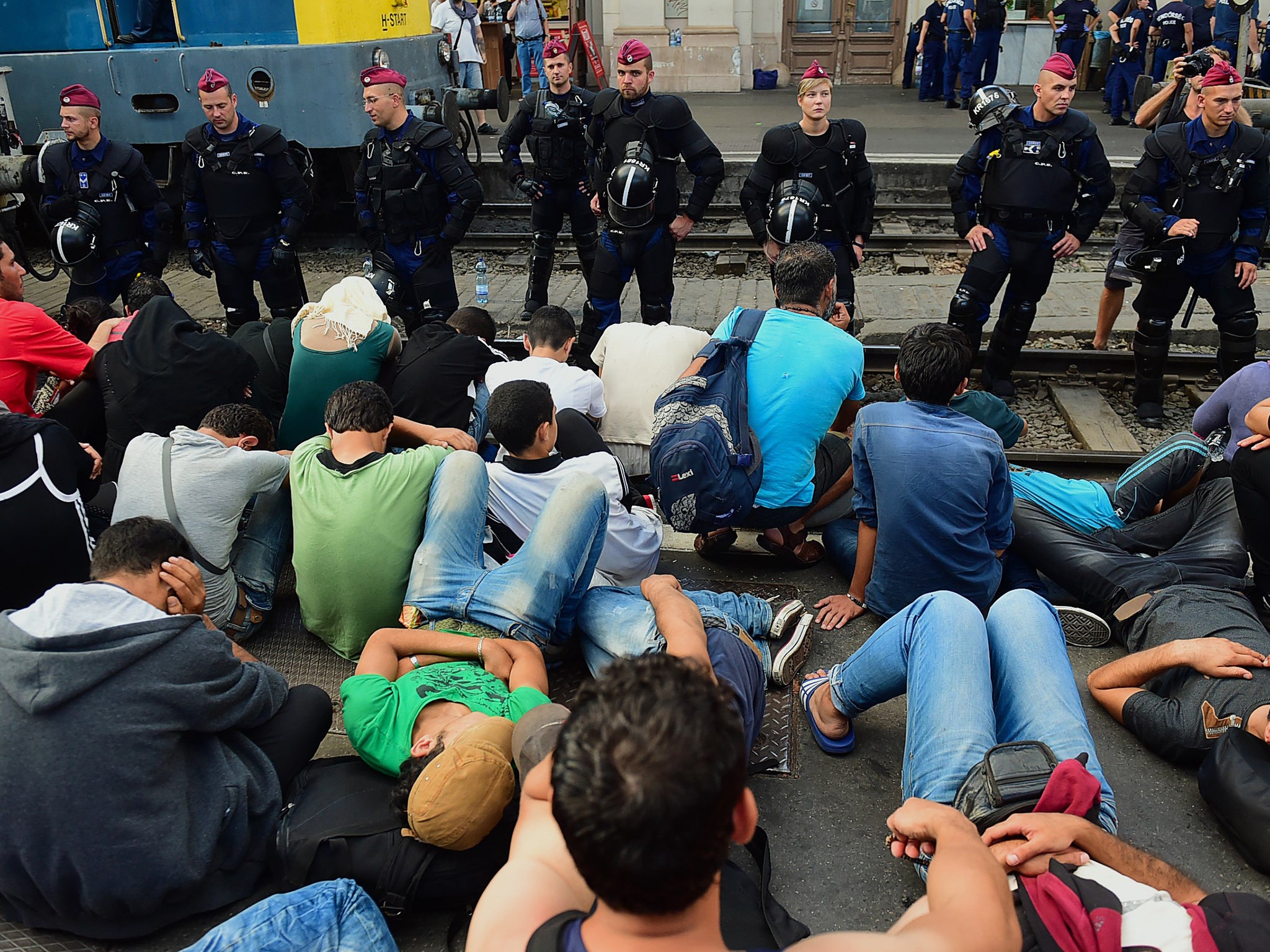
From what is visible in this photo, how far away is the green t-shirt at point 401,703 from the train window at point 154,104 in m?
8.92

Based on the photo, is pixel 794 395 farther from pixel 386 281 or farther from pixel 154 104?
pixel 154 104

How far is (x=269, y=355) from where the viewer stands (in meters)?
4.89

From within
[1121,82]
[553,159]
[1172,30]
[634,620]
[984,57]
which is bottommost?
[634,620]

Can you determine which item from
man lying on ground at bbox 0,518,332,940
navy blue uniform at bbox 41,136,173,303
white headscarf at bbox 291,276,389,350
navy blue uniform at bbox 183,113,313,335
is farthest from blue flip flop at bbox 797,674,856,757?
navy blue uniform at bbox 41,136,173,303

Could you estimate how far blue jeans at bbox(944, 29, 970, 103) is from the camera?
15.1 metres

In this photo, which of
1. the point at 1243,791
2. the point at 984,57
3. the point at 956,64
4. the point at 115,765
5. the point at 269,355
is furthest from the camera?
the point at 956,64

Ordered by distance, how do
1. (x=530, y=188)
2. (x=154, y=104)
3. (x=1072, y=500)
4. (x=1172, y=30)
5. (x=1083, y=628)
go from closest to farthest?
(x=1083, y=628)
(x=1072, y=500)
(x=530, y=188)
(x=154, y=104)
(x=1172, y=30)

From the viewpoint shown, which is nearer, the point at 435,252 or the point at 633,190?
the point at 633,190

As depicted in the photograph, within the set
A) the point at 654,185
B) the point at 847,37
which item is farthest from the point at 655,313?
the point at 847,37

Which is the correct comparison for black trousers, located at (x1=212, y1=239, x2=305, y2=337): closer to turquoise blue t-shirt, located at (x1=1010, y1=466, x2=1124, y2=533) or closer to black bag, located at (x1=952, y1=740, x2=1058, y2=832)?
turquoise blue t-shirt, located at (x1=1010, y1=466, x2=1124, y2=533)

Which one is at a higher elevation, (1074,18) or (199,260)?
(1074,18)

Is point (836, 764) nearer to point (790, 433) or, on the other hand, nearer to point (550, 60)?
point (790, 433)

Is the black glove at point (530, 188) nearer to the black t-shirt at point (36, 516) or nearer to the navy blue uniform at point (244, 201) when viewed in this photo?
the navy blue uniform at point (244, 201)

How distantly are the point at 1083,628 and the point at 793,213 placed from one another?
3423mm
